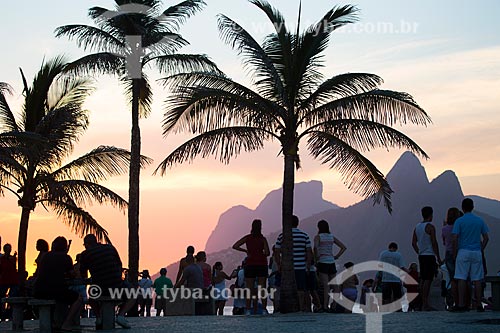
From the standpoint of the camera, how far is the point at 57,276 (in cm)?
1537

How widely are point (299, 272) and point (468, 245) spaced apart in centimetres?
463

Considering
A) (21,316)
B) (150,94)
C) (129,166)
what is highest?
(150,94)

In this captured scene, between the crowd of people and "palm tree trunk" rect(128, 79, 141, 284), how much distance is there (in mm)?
1383

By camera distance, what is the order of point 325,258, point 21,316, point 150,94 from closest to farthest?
point 21,316
point 325,258
point 150,94

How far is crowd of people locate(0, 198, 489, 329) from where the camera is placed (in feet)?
50.8

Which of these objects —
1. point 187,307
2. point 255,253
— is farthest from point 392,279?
point 187,307

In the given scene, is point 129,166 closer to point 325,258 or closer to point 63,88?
point 63,88

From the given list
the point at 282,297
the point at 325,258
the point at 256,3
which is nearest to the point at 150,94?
the point at 256,3

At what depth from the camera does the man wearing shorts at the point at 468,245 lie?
56.3 feet

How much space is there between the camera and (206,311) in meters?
24.9

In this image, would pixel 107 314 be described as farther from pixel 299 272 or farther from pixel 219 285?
pixel 219 285

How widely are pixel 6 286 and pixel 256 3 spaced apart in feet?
30.2

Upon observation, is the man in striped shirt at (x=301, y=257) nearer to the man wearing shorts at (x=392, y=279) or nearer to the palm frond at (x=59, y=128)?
the man wearing shorts at (x=392, y=279)

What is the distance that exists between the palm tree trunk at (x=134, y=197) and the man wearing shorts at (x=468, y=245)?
1470 centimetres
